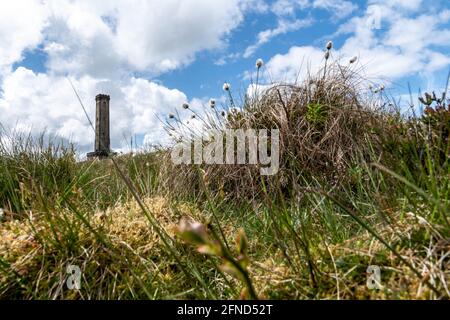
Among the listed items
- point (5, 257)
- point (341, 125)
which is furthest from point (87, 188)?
point (341, 125)

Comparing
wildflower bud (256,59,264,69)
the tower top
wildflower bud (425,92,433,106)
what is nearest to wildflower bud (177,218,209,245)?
wildflower bud (425,92,433,106)

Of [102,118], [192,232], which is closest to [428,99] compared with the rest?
Result: [192,232]

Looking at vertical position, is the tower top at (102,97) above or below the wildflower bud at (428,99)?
above

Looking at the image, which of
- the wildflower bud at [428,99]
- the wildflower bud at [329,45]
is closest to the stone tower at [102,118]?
the wildflower bud at [329,45]

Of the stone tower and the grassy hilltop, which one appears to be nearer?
the grassy hilltop

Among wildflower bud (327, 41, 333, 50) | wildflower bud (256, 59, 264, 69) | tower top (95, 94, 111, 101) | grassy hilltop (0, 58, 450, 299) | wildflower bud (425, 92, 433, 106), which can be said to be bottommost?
grassy hilltop (0, 58, 450, 299)

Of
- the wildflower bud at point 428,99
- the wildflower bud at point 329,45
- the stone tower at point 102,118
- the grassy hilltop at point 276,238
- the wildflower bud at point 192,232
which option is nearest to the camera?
the wildflower bud at point 192,232

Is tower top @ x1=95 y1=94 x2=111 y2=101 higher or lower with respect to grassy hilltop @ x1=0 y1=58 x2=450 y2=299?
higher

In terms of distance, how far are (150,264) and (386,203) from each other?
1102 millimetres

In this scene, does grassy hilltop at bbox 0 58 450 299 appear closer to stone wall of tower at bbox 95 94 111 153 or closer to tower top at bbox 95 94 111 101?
stone wall of tower at bbox 95 94 111 153

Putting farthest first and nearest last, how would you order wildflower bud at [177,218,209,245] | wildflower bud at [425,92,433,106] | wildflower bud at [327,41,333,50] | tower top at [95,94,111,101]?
tower top at [95,94,111,101] → wildflower bud at [327,41,333,50] → wildflower bud at [425,92,433,106] → wildflower bud at [177,218,209,245]

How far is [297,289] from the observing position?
1.32m

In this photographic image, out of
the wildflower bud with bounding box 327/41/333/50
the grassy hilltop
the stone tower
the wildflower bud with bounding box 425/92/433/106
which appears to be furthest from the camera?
the stone tower

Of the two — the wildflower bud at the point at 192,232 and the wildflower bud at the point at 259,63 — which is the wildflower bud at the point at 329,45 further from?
the wildflower bud at the point at 192,232
